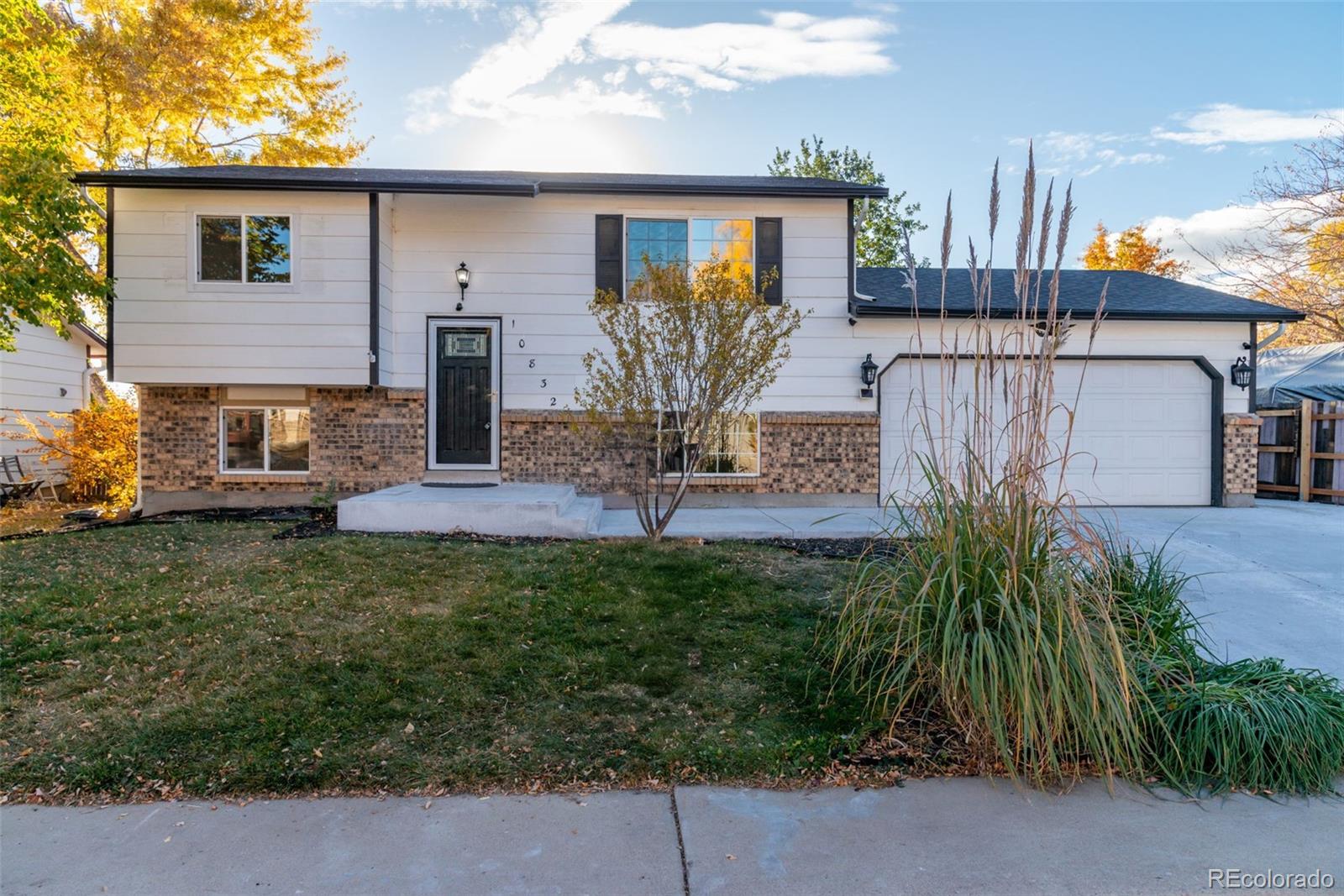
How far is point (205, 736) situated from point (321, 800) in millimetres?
810

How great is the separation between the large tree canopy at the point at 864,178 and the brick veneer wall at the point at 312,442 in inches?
592

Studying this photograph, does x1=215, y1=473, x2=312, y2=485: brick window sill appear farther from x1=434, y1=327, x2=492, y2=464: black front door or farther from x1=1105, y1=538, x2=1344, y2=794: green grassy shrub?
x1=1105, y1=538, x2=1344, y2=794: green grassy shrub

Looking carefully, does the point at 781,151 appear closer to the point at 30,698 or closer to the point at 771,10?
the point at 771,10

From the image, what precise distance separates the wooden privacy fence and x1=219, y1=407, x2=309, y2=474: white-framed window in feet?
48.1

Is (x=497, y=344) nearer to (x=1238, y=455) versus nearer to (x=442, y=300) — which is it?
(x=442, y=300)

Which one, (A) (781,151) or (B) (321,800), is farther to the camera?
(A) (781,151)

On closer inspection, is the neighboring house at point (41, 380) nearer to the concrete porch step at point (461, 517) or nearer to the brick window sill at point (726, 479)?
the concrete porch step at point (461, 517)

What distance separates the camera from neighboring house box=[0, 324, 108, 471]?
1273 cm

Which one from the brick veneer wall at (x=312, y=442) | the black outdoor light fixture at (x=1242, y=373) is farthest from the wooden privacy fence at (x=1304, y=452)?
the brick veneer wall at (x=312, y=442)

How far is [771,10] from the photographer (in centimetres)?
925

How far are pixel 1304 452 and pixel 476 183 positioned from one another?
1362 cm

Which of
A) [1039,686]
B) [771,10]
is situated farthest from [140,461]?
[1039,686]

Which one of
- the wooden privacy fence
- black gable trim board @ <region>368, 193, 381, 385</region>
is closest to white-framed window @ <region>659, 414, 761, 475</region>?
black gable trim board @ <region>368, 193, 381, 385</region>

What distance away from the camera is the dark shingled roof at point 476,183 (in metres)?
8.75
